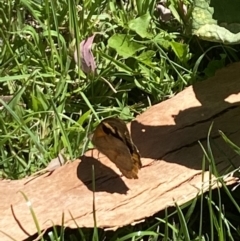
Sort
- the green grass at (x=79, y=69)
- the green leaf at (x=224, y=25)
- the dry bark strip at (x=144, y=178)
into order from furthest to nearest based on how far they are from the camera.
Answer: the green grass at (x=79, y=69)
the green leaf at (x=224, y=25)
the dry bark strip at (x=144, y=178)

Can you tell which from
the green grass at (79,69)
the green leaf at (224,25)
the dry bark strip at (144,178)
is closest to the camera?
the dry bark strip at (144,178)

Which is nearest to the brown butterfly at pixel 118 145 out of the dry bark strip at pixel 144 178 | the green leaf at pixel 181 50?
the dry bark strip at pixel 144 178

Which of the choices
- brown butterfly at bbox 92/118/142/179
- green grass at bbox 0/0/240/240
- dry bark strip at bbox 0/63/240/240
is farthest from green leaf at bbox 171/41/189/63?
brown butterfly at bbox 92/118/142/179

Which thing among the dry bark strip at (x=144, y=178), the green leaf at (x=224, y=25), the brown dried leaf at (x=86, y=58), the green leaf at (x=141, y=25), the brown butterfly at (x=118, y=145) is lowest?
the dry bark strip at (x=144, y=178)

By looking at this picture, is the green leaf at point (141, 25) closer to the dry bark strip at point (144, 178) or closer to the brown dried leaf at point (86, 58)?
the brown dried leaf at point (86, 58)

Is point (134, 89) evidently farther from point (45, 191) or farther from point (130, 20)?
point (45, 191)

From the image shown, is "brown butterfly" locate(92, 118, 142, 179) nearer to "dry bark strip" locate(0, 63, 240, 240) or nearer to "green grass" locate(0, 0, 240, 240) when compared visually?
"dry bark strip" locate(0, 63, 240, 240)

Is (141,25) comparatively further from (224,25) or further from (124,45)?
(224,25)
